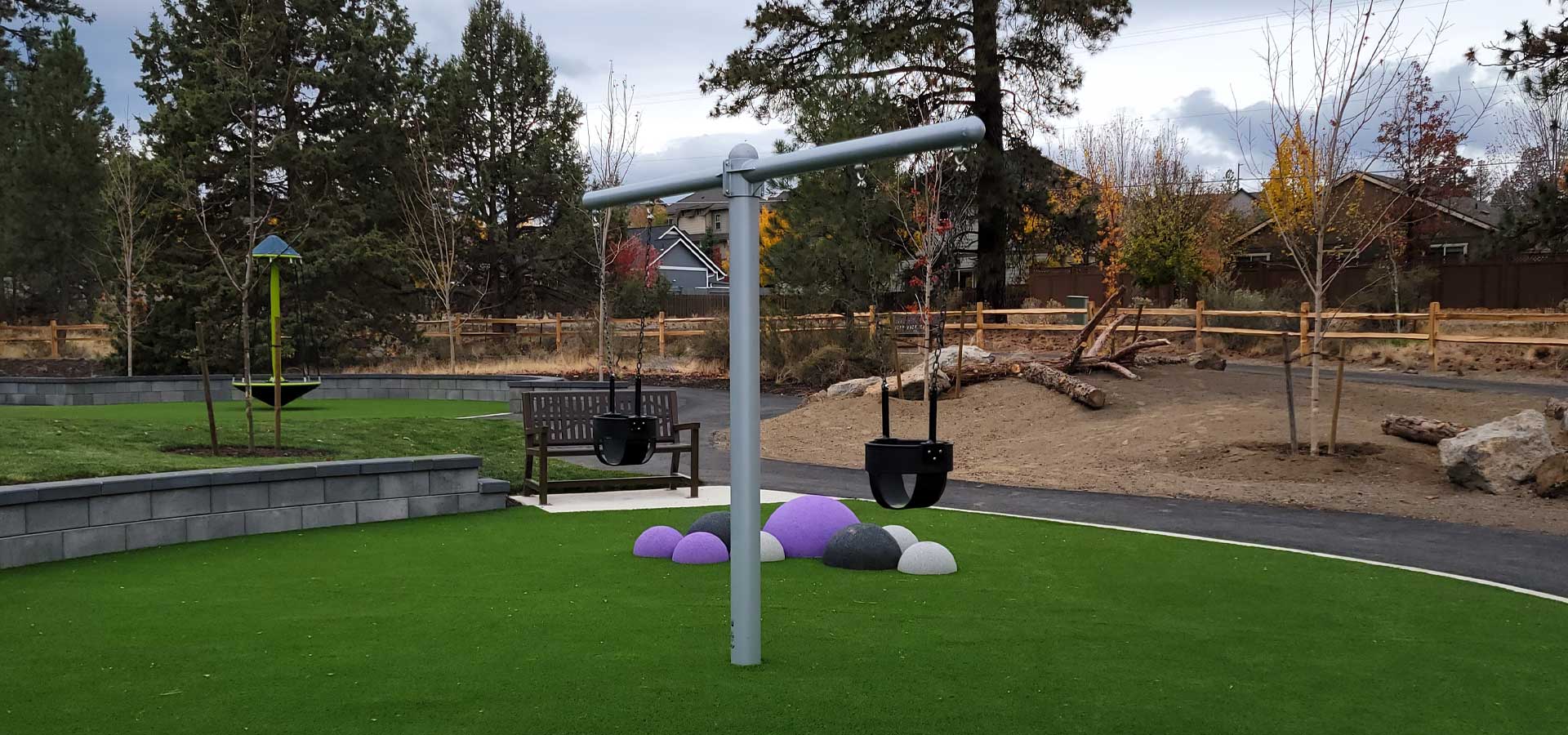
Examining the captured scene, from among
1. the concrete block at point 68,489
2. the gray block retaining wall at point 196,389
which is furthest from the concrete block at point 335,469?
the gray block retaining wall at point 196,389

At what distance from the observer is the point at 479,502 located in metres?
9.45

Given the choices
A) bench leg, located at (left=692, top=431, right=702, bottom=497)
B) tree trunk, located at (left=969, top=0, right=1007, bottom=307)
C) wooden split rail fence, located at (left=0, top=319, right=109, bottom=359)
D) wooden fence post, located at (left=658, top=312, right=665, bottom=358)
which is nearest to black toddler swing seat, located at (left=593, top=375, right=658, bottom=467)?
bench leg, located at (left=692, top=431, right=702, bottom=497)

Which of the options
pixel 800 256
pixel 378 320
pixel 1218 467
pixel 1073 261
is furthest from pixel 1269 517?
pixel 1073 261

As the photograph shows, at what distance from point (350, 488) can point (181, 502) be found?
1.19 metres

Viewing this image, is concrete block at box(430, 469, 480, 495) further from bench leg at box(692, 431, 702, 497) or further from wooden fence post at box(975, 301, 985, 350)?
wooden fence post at box(975, 301, 985, 350)

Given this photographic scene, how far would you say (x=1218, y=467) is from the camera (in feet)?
41.7

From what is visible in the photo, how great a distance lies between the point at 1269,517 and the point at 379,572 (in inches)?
278

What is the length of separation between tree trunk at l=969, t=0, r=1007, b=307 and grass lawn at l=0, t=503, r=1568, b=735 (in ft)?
63.2

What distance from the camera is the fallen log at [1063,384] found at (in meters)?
16.5

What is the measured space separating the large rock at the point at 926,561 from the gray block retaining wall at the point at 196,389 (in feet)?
41.7

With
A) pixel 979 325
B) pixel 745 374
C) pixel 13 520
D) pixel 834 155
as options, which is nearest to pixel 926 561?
pixel 745 374

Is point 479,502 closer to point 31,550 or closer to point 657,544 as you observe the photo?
point 657,544

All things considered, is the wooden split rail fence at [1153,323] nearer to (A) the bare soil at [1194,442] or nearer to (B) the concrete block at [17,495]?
(A) the bare soil at [1194,442]

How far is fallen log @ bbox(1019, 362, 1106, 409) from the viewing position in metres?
16.5
